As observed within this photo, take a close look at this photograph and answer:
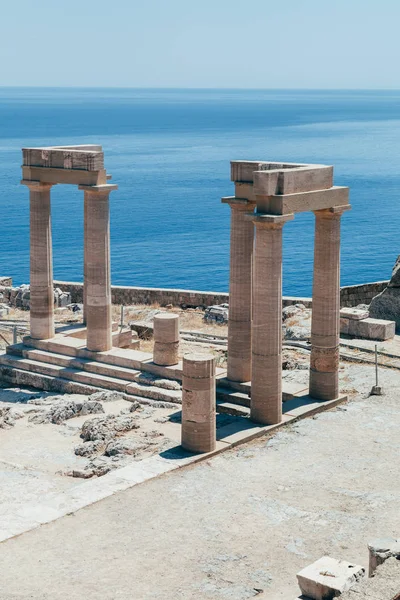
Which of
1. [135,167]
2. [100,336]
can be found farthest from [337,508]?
[135,167]

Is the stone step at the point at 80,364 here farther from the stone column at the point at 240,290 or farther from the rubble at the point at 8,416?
the stone column at the point at 240,290

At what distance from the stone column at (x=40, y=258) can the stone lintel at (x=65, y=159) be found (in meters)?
0.56

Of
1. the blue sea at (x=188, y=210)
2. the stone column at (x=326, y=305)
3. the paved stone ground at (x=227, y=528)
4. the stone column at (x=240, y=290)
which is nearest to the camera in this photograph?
the paved stone ground at (x=227, y=528)

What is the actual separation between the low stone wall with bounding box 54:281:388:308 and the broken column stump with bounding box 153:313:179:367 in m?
10.5

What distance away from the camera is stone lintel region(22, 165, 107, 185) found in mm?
23906

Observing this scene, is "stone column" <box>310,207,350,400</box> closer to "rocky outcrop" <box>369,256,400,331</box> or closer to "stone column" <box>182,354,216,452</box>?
"stone column" <box>182,354,216,452</box>

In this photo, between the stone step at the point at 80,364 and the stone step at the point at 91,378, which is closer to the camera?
the stone step at the point at 91,378

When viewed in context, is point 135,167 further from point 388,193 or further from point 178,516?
point 178,516

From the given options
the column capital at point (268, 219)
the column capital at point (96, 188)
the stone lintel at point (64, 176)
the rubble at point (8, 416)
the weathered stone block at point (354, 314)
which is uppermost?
the stone lintel at point (64, 176)

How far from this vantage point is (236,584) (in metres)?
14.0

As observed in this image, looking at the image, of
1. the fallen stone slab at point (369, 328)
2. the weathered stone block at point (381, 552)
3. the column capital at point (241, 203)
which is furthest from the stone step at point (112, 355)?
the weathered stone block at point (381, 552)

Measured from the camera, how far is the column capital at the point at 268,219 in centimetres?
1939

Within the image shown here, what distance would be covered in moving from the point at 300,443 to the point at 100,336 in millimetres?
6943

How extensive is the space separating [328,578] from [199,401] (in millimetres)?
6524
